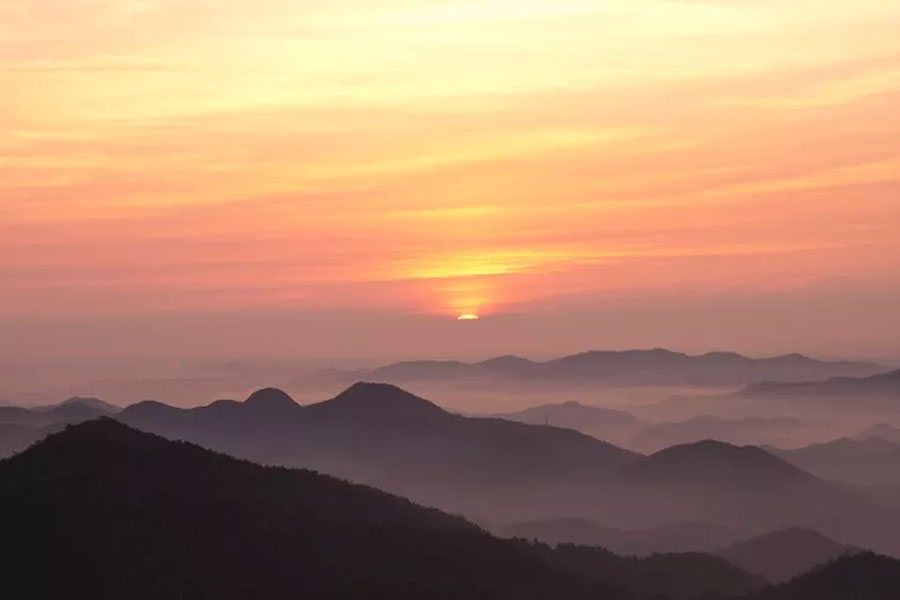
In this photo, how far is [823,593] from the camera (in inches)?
3679

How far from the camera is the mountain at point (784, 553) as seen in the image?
161375 mm

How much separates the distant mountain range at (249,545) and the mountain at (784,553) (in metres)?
57.2

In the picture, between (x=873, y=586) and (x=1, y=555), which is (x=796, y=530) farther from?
(x=1, y=555)

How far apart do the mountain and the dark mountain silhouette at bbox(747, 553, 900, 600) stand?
60953mm

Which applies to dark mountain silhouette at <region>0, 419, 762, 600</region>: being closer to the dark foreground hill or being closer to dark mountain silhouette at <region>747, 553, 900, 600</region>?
the dark foreground hill

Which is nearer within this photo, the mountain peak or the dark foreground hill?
the dark foreground hill

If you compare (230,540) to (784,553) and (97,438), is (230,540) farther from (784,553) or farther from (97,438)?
(784,553)

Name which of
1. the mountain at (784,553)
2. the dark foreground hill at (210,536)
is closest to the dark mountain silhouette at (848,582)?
the dark foreground hill at (210,536)

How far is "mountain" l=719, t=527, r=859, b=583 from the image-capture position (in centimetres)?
16138

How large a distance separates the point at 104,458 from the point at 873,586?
56.5m

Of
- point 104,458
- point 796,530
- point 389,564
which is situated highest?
point 104,458

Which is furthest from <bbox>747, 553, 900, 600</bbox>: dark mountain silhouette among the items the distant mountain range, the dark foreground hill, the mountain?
the mountain

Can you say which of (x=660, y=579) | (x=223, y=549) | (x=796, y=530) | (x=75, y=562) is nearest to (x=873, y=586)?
(x=660, y=579)

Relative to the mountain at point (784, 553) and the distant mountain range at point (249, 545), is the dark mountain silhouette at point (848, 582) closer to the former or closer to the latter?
the distant mountain range at point (249, 545)
